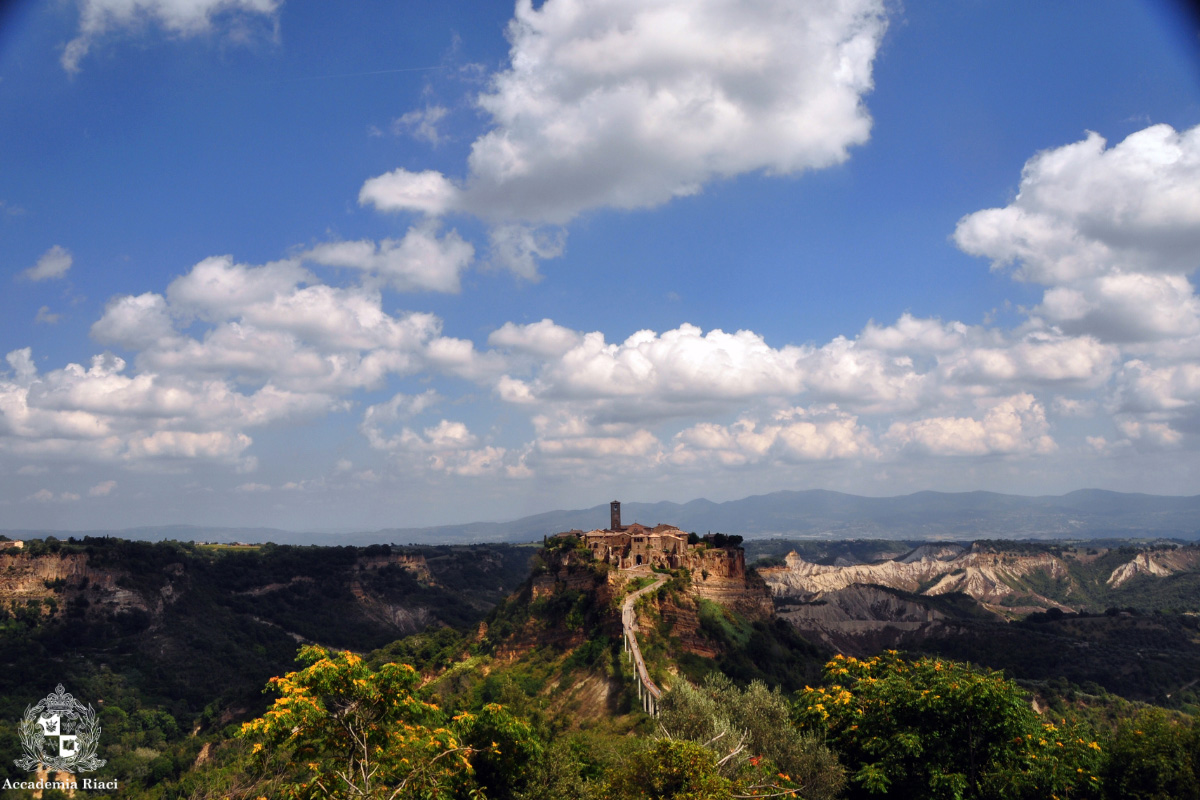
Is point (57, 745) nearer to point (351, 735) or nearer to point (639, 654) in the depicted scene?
point (639, 654)

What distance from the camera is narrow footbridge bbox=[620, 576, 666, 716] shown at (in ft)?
163

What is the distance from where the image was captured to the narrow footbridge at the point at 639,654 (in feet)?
163

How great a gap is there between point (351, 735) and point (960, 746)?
2189 cm

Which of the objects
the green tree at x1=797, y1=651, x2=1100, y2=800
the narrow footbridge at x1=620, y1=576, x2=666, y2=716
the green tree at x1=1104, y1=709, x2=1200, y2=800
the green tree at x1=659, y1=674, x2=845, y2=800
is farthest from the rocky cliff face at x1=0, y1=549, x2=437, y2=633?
the green tree at x1=1104, y1=709, x2=1200, y2=800

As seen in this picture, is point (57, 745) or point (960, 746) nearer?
point (960, 746)

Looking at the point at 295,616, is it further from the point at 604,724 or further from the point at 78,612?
the point at 604,724

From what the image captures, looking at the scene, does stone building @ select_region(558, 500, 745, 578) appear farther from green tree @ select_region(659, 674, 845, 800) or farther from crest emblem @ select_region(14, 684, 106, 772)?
crest emblem @ select_region(14, 684, 106, 772)

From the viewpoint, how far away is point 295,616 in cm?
14812

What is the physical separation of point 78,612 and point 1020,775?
125 m

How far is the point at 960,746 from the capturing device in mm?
26594

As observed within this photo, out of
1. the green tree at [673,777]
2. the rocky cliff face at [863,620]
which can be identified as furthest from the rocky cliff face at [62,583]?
the green tree at [673,777]

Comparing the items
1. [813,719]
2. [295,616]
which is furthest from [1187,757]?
[295,616]

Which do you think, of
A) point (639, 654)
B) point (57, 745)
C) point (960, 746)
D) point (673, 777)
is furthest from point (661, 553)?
point (673, 777)

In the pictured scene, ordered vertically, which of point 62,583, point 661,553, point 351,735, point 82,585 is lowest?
point 82,585
